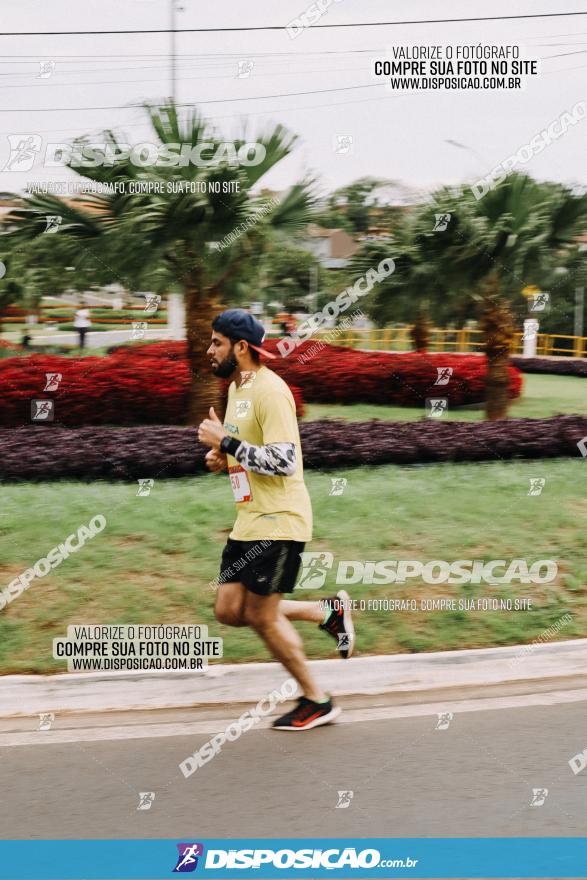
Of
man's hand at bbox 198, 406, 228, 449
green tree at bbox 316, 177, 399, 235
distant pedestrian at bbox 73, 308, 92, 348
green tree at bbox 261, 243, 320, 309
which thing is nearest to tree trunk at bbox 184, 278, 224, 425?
green tree at bbox 261, 243, 320, 309

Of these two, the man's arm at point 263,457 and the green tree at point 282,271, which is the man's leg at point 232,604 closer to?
the man's arm at point 263,457

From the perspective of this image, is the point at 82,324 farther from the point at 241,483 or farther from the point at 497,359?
the point at 241,483

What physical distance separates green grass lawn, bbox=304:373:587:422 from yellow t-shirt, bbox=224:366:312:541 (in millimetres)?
7920

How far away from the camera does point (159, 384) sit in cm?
1324

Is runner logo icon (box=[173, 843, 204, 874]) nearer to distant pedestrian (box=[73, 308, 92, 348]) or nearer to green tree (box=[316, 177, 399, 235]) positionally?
green tree (box=[316, 177, 399, 235])

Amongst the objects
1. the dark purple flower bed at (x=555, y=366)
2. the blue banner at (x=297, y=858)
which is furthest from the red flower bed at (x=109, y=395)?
the dark purple flower bed at (x=555, y=366)

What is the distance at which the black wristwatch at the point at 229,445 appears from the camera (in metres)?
4.77

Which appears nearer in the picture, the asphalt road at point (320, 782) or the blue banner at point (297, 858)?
the blue banner at point (297, 858)

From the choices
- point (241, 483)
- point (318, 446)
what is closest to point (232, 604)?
point (241, 483)

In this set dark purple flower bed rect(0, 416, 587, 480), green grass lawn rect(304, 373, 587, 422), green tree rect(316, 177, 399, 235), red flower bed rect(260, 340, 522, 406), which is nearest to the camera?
dark purple flower bed rect(0, 416, 587, 480)

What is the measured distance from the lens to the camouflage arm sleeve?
4.76m

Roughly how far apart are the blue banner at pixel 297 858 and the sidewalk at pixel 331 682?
1661 millimetres

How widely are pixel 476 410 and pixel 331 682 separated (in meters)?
11.2

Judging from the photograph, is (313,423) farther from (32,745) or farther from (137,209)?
(32,745)
